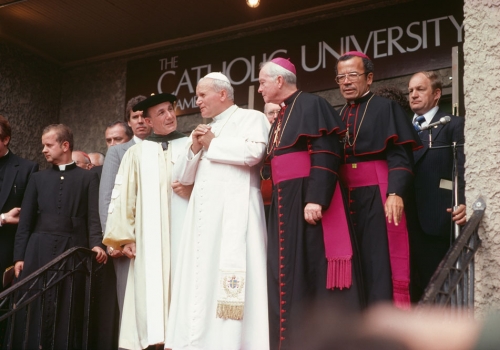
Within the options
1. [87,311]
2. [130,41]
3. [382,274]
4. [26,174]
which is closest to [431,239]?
[382,274]

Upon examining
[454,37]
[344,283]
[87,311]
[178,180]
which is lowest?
[87,311]

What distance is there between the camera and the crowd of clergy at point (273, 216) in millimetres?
4422

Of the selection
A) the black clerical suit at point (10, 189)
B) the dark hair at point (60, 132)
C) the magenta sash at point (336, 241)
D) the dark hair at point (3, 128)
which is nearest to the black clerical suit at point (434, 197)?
the magenta sash at point (336, 241)

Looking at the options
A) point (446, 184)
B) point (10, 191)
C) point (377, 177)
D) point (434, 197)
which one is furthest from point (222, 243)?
point (10, 191)

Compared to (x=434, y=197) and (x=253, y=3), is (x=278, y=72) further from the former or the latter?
(x=253, y=3)

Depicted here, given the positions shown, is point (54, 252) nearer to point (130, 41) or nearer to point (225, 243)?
point (225, 243)

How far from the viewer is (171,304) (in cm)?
499

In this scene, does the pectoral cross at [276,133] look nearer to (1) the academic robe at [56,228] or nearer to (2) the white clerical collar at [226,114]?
(2) the white clerical collar at [226,114]

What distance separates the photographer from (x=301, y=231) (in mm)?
4469

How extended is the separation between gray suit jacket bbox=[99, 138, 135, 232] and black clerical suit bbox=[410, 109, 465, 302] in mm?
2464

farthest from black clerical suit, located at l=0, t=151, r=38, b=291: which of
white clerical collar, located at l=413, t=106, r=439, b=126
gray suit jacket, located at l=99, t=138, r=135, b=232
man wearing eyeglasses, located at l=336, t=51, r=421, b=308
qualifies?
white clerical collar, located at l=413, t=106, r=439, b=126

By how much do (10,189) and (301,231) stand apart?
3153mm

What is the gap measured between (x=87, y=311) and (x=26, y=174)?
4.81 ft

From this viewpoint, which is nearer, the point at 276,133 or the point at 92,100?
the point at 276,133
